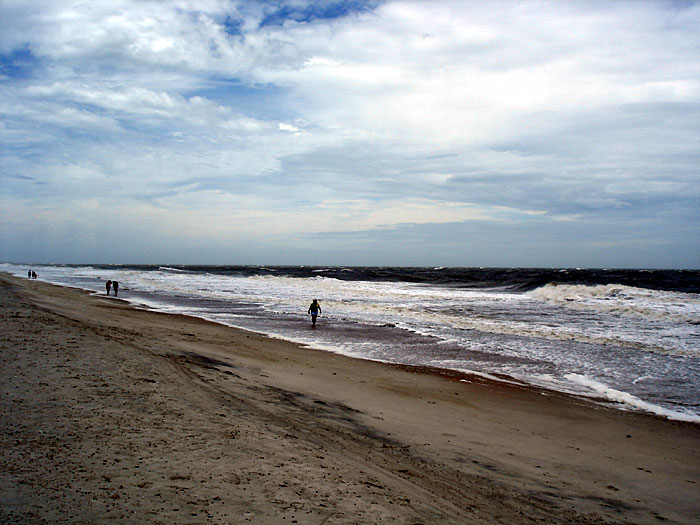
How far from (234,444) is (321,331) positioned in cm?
1376

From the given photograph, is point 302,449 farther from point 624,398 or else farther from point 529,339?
point 529,339

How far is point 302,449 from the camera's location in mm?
5469

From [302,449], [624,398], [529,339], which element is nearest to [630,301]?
[529,339]

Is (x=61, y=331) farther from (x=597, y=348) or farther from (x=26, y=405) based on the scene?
(x=597, y=348)

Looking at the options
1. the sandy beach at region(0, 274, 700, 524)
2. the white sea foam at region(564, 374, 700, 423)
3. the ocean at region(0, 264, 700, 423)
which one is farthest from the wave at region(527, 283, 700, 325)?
the sandy beach at region(0, 274, 700, 524)

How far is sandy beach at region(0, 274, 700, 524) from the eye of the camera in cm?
407

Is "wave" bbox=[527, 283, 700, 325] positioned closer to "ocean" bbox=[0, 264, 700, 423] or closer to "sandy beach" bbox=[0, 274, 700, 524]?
"ocean" bbox=[0, 264, 700, 423]

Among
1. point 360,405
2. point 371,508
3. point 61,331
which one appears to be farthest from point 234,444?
point 61,331

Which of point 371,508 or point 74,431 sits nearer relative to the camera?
point 371,508

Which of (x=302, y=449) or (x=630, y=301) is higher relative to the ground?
(x=630, y=301)

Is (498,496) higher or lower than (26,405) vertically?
lower

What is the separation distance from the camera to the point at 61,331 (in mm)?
11531

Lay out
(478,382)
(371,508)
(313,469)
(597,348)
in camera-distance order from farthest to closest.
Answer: (597,348) → (478,382) → (313,469) → (371,508)

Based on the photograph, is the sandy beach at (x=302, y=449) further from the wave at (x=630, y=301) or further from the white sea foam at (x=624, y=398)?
the wave at (x=630, y=301)
